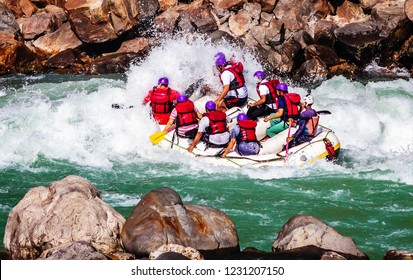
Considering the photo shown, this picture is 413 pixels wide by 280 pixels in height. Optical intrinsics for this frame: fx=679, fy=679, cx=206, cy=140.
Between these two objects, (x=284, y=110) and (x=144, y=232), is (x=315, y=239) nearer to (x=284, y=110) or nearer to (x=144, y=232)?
(x=144, y=232)

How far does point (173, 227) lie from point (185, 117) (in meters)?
5.32

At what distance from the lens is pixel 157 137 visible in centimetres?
1408

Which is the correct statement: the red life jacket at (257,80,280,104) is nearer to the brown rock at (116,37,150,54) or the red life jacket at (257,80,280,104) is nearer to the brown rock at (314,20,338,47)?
the brown rock at (314,20,338,47)

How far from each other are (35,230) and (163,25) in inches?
672

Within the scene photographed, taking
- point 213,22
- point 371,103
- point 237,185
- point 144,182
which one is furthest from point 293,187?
point 213,22

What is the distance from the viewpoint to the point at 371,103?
17.5 m

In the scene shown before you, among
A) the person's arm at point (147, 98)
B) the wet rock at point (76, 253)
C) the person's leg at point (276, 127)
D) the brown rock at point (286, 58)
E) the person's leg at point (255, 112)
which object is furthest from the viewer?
the brown rock at point (286, 58)

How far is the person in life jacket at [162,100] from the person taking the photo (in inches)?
562

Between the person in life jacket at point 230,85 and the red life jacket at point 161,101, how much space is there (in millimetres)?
1027

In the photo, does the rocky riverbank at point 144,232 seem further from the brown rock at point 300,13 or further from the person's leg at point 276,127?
the brown rock at point 300,13

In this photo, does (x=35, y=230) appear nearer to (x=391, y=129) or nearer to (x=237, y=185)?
(x=237, y=185)

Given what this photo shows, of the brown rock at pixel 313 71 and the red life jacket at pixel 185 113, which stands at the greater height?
the red life jacket at pixel 185 113

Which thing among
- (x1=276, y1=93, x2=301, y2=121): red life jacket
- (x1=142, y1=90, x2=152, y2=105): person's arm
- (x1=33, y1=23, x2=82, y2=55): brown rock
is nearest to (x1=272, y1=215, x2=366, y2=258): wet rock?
(x1=276, y1=93, x2=301, y2=121): red life jacket

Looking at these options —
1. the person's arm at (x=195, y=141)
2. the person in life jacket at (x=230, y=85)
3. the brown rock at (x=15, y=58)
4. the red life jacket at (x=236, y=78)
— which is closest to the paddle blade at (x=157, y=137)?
the person's arm at (x=195, y=141)
